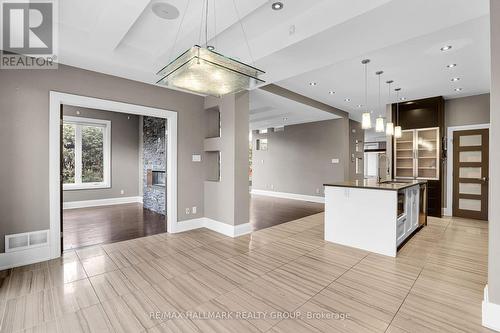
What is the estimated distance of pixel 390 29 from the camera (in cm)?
238

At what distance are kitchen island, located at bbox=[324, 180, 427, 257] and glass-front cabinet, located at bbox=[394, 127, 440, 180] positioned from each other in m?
2.33

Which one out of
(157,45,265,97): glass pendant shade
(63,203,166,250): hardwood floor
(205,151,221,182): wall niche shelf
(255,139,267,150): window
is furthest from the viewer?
(255,139,267,150): window

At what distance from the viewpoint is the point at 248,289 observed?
2.47m

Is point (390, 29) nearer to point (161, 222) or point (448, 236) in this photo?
point (448, 236)

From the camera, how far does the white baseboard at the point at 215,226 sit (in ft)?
14.1

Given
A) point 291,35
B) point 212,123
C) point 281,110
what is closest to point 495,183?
point 291,35

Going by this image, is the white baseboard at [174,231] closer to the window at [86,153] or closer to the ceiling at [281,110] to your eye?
the ceiling at [281,110]

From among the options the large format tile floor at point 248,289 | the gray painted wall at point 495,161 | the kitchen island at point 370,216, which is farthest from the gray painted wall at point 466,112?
the gray painted wall at point 495,161

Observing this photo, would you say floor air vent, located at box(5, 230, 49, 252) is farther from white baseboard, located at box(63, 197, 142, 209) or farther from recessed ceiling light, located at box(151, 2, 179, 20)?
white baseboard, located at box(63, 197, 142, 209)

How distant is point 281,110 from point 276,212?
113 inches

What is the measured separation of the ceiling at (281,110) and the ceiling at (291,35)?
123 cm

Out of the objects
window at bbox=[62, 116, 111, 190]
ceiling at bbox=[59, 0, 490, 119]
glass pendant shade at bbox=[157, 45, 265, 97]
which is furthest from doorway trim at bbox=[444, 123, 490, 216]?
window at bbox=[62, 116, 111, 190]

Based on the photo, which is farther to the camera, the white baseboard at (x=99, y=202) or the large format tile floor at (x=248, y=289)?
the white baseboard at (x=99, y=202)

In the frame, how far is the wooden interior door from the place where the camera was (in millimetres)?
5352
